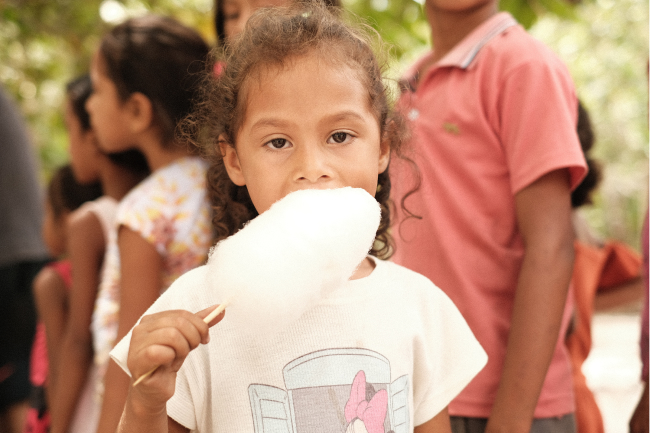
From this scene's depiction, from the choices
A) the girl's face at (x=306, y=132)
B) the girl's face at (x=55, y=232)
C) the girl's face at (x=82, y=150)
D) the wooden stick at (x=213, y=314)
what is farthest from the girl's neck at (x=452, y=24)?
the girl's face at (x=55, y=232)

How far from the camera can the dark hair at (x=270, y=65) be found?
137 centimetres

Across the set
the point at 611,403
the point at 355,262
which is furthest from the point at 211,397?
the point at 611,403

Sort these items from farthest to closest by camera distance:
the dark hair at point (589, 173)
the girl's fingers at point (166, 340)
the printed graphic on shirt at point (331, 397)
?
the dark hair at point (589, 173), the printed graphic on shirt at point (331, 397), the girl's fingers at point (166, 340)

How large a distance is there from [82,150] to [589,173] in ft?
6.75

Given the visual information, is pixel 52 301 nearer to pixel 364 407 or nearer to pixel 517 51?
pixel 364 407

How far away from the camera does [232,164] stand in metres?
1.47

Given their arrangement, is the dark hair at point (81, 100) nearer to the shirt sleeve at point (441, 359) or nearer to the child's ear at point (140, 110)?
the child's ear at point (140, 110)

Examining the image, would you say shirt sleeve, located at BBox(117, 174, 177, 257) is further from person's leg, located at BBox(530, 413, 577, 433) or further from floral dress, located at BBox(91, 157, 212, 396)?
person's leg, located at BBox(530, 413, 577, 433)

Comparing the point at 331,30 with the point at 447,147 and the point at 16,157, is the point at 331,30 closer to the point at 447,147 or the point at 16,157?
the point at 447,147

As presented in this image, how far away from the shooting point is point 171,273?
72.4 inches

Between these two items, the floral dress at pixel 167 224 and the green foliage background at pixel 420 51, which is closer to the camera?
the floral dress at pixel 167 224

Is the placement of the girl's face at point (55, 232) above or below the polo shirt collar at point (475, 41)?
below

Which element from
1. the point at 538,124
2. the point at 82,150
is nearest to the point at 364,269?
the point at 538,124

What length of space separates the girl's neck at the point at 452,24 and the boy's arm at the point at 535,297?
628 mm
